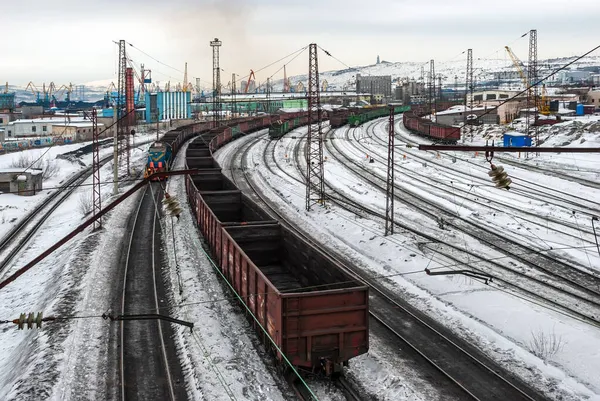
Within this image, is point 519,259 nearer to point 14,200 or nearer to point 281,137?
point 14,200

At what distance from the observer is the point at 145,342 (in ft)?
50.5

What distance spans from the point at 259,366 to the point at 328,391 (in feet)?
7.12

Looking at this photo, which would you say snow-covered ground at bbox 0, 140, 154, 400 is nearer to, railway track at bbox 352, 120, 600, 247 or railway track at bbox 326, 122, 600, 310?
railway track at bbox 326, 122, 600, 310

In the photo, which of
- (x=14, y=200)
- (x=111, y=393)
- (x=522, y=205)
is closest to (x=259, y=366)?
(x=111, y=393)

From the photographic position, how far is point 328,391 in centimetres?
1248

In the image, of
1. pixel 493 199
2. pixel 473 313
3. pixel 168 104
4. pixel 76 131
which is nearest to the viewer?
pixel 473 313

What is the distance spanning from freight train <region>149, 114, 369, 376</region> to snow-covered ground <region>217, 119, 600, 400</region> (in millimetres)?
1586

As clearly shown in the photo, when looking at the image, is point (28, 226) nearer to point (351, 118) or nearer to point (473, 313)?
point (473, 313)

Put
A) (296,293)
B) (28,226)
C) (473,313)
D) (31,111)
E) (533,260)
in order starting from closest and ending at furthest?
(296,293)
(473,313)
(533,260)
(28,226)
(31,111)

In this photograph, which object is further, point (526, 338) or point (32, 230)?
point (32, 230)

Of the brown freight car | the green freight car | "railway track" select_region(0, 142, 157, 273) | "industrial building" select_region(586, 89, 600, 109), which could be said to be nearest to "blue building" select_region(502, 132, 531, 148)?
the green freight car

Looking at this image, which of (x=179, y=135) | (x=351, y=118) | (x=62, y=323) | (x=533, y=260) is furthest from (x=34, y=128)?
(x=533, y=260)

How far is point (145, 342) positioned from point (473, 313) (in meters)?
10.6

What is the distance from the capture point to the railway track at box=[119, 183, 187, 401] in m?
12.8
